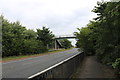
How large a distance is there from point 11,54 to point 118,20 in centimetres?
2289

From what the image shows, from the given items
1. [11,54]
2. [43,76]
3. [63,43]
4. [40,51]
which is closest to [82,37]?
[11,54]

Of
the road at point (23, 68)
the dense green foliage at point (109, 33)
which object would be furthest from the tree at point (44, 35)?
the dense green foliage at point (109, 33)

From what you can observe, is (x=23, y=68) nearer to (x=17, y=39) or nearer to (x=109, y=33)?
(x=109, y=33)

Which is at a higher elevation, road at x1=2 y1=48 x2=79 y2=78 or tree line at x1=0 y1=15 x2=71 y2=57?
tree line at x1=0 y1=15 x2=71 y2=57

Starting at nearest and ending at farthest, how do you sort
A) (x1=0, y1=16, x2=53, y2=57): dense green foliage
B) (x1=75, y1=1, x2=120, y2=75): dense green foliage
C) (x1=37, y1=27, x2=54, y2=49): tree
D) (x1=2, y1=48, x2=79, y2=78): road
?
1. (x1=75, y1=1, x2=120, y2=75): dense green foliage
2. (x1=2, y1=48, x2=79, y2=78): road
3. (x1=0, y1=16, x2=53, y2=57): dense green foliage
4. (x1=37, y1=27, x2=54, y2=49): tree

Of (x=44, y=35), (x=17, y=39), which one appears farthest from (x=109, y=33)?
(x=44, y=35)

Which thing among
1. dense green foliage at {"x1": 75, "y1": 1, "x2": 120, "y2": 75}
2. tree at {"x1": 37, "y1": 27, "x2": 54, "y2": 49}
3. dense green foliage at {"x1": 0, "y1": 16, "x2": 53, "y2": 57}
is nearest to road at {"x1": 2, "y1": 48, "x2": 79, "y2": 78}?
dense green foliage at {"x1": 75, "y1": 1, "x2": 120, "y2": 75}

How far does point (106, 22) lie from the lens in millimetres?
5891

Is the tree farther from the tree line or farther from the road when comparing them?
the road

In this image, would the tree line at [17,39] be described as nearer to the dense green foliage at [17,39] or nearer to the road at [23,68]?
the dense green foliage at [17,39]

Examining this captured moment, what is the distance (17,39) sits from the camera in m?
24.4

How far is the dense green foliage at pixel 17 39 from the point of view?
822 inches

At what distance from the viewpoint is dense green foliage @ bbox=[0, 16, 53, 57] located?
2089 centimetres

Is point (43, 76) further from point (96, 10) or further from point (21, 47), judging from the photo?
point (21, 47)
